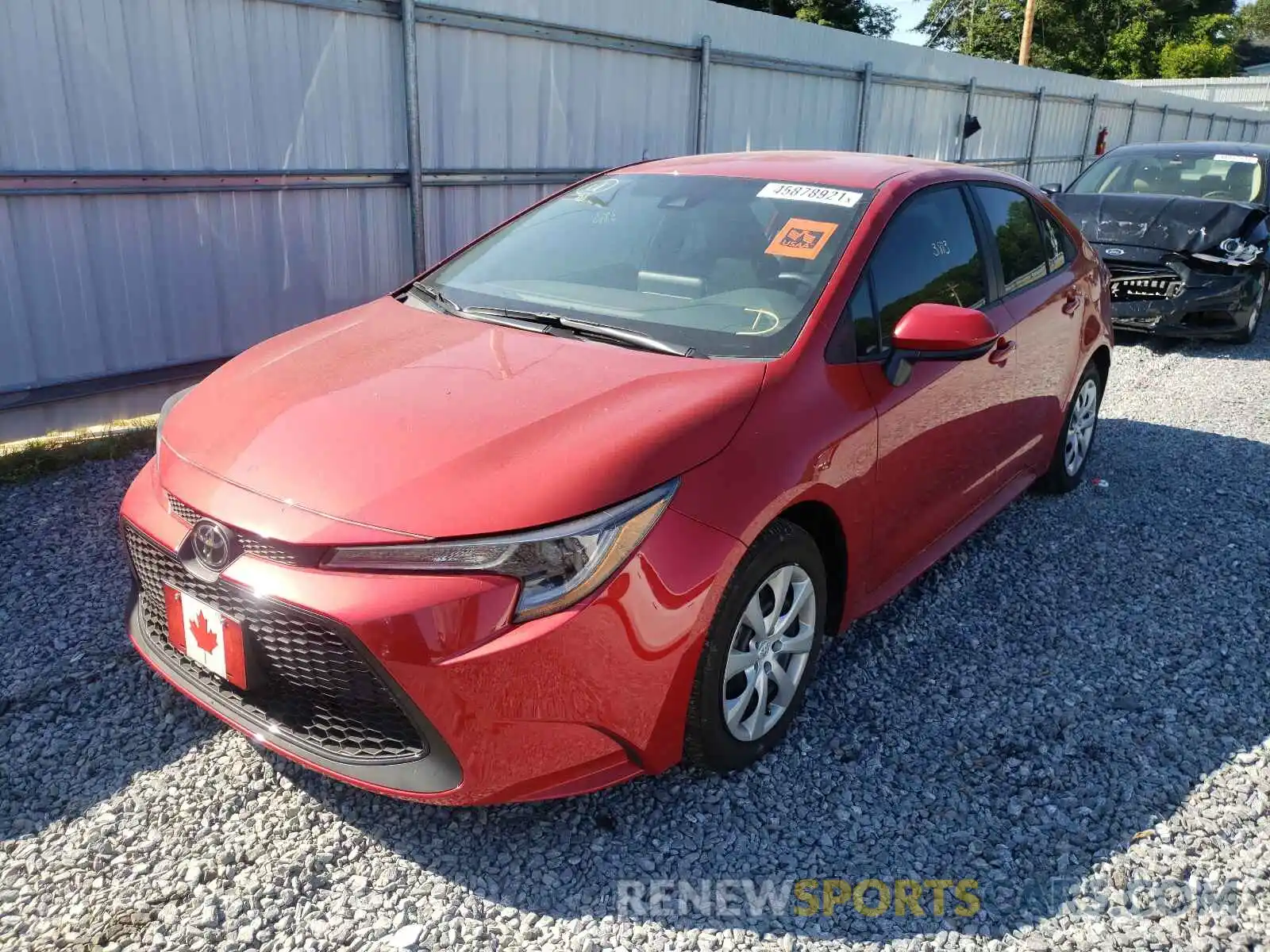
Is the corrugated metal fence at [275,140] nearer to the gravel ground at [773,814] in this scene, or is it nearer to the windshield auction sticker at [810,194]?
the gravel ground at [773,814]

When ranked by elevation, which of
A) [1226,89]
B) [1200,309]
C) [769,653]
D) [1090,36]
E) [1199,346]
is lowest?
[1199,346]

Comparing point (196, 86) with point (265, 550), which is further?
point (196, 86)

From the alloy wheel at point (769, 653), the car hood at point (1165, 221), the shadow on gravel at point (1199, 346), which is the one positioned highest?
the car hood at point (1165, 221)

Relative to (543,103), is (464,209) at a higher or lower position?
lower

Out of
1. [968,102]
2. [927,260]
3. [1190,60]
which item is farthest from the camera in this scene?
[1190,60]

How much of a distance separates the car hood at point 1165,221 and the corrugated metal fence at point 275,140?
321cm

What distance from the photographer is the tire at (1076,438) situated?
491 cm

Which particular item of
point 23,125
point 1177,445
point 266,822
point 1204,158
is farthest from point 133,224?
point 1204,158

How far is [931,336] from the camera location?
307 cm

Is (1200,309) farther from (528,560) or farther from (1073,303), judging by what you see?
(528,560)

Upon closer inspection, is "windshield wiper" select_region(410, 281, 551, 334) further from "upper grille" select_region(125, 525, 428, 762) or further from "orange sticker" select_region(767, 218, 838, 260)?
"upper grille" select_region(125, 525, 428, 762)

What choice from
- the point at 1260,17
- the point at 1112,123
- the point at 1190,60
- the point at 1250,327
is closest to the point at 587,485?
the point at 1250,327

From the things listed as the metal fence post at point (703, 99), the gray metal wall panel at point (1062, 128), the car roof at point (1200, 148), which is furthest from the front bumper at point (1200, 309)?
the gray metal wall panel at point (1062, 128)

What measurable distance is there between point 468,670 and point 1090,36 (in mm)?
44160
